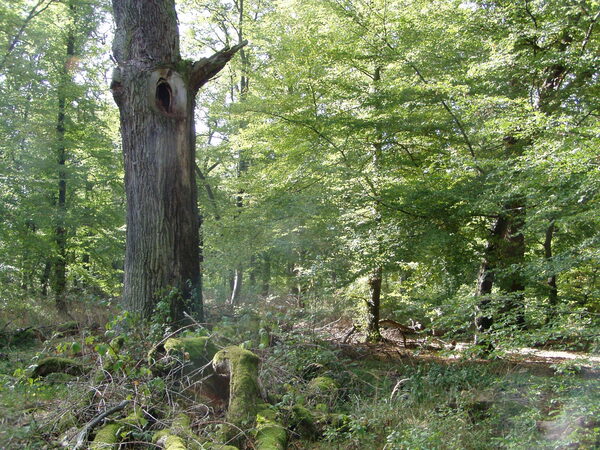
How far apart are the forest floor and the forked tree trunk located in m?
0.92

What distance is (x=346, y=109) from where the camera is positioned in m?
9.62

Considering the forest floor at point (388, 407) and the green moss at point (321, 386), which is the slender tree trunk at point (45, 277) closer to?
the forest floor at point (388, 407)

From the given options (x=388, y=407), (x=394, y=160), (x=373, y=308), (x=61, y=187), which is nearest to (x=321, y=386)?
(x=388, y=407)

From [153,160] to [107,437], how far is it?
3455 mm

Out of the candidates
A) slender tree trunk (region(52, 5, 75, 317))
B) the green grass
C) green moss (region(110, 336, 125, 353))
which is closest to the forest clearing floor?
green moss (region(110, 336, 125, 353))

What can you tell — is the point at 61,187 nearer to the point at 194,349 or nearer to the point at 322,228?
the point at 322,228

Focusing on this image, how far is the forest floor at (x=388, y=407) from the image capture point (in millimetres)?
3785

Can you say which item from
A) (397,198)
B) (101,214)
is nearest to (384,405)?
(397,198)

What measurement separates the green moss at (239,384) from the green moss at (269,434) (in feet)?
0.42

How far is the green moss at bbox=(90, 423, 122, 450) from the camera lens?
134 inches

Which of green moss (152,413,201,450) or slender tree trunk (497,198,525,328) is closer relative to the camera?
green moss (152,413,201,450)

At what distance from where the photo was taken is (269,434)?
3938 millimetres

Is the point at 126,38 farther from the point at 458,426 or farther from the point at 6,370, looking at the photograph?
the point at 458,426

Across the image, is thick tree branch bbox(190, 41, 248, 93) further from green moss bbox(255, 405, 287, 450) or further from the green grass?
green moss bbox(255, 405, 287, 450)
